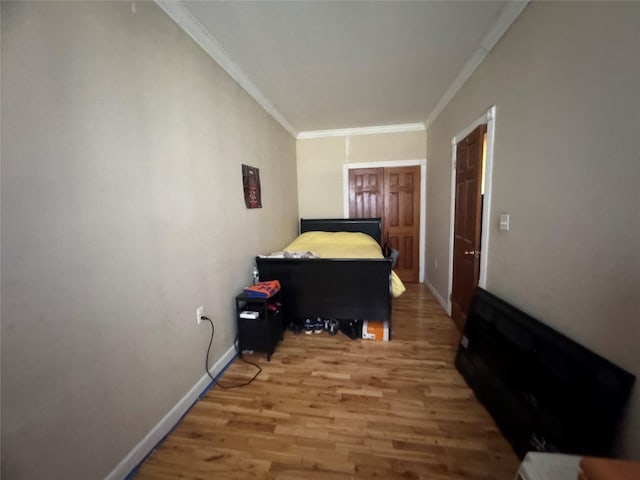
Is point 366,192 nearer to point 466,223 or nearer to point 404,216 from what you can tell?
point 404,216

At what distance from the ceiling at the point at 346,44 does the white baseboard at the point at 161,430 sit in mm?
2417

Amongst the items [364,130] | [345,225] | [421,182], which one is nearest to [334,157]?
[364,130]

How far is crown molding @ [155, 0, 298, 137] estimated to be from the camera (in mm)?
1461

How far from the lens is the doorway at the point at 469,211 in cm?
188

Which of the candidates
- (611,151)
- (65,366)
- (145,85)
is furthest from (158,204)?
(611,151)

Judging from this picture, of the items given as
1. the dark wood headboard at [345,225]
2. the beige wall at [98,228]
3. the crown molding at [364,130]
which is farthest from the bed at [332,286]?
the crown molding at [364,130]

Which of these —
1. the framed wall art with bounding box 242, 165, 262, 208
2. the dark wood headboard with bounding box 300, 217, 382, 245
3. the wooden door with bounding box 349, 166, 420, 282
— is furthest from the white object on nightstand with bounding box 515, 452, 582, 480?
the wooden door with bounding box 349, 166, 420, 282

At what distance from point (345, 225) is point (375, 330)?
1994mm

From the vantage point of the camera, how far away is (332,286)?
232 cm

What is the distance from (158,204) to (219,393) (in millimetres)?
1378

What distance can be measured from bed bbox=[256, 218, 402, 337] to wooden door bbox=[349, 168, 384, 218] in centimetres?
200

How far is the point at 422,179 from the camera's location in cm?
389

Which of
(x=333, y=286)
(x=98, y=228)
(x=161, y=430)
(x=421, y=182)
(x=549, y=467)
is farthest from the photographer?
(x=421, y=182)

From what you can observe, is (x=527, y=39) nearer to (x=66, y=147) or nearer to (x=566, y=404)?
(x=566, y=404)
